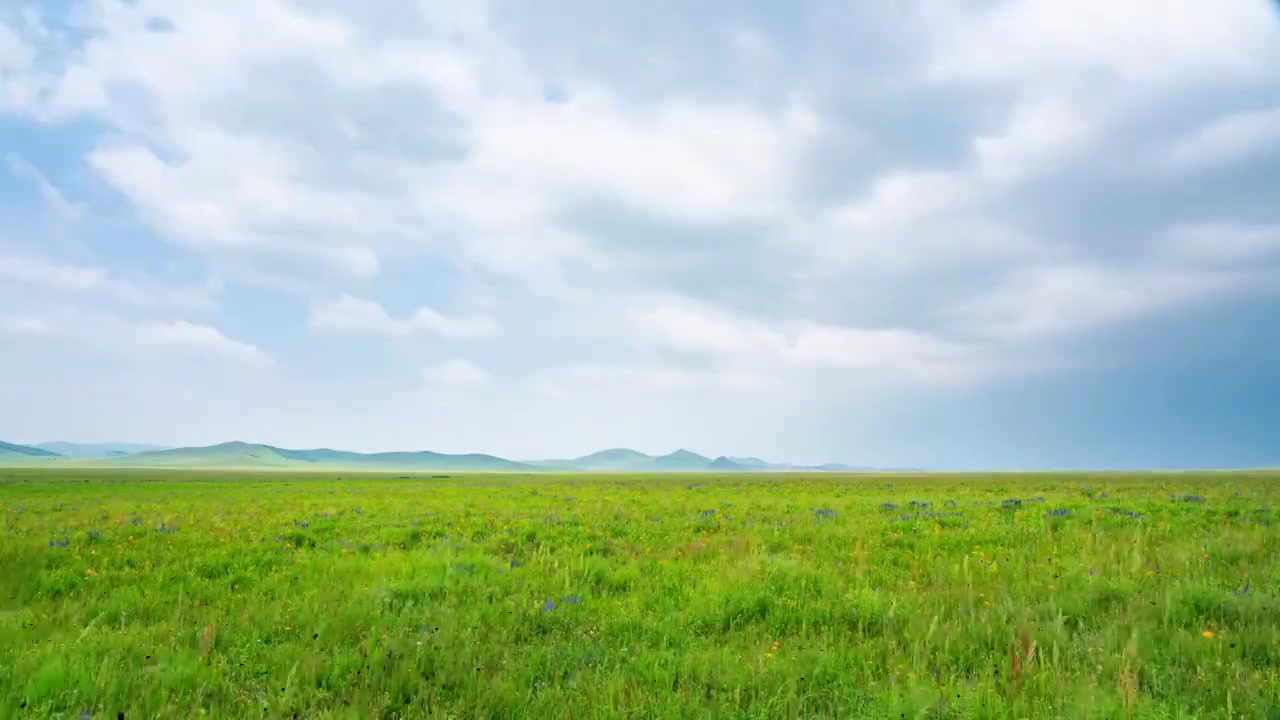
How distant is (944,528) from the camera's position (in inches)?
512

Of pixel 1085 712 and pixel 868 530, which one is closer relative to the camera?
pixel 1085 712

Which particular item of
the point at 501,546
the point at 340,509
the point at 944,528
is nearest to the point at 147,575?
the point at 501,546

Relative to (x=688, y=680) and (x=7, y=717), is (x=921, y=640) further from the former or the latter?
(x=7, y=717)

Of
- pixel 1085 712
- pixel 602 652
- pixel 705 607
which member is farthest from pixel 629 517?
pixel 1085 712

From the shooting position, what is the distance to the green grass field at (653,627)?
425 centimetres

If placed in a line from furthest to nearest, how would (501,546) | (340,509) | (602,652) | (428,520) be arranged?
(340,509)
(428,520)
(501,546)
(602,652)

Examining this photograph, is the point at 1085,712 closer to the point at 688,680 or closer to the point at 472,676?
the point at 688,680

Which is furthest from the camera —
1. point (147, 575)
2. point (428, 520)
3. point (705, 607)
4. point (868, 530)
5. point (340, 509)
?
point (340, 509)

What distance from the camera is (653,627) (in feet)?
19.7

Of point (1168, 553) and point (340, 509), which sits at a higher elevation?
point (1168, 553)

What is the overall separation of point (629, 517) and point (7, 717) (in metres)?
13.5

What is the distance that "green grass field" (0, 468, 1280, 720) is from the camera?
167 inches

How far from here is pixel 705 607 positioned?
6.52 meters

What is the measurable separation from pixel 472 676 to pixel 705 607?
9.11 ft
